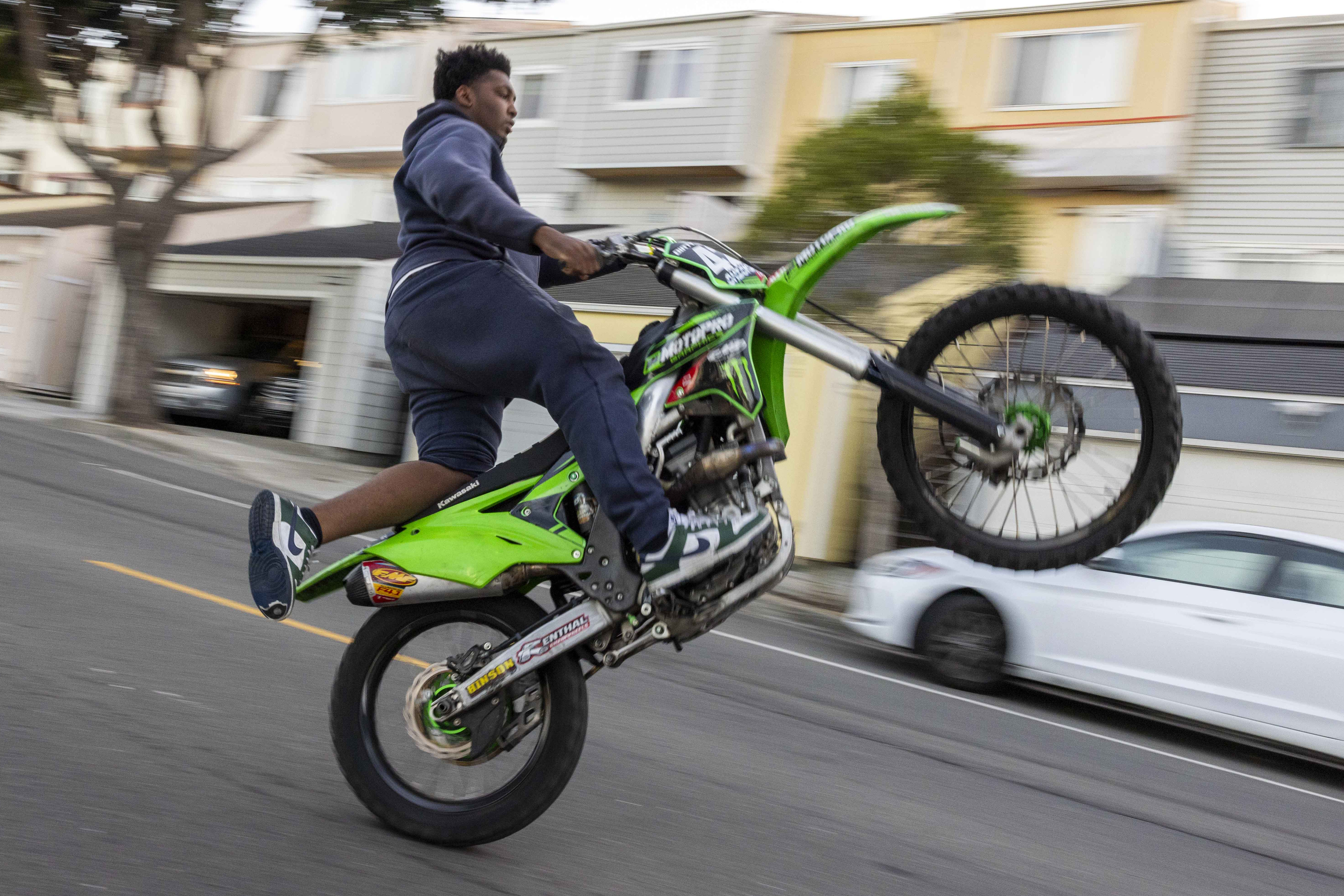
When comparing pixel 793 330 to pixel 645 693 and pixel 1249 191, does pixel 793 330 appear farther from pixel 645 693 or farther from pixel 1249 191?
pixel 1249 191

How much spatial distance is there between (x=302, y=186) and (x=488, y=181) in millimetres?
29023

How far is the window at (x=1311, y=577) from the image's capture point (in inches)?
304

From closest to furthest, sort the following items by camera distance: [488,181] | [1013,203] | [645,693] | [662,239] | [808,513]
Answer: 1. [488,181]
2. [662,239]
3. [645,693]
4. [1013,203]
5. [808,513]

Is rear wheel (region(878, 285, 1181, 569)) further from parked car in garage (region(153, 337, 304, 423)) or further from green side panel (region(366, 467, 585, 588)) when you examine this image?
parked car in garage (region(153, 337, 304, 423))

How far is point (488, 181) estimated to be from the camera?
3.54 m

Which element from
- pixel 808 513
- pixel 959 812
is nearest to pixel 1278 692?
pixel 959 812

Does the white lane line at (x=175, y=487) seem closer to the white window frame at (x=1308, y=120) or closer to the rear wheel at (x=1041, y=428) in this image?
the rear wheel at (x=1041, y=428)

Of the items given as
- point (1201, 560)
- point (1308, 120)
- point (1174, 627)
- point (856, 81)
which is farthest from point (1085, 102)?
point (1174, 627)

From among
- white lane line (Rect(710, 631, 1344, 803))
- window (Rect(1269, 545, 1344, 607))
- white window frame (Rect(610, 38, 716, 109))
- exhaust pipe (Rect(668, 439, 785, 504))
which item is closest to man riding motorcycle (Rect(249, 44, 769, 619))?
exhaust pipe (Rect(668, 439, 785, 504))

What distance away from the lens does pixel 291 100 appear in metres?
31.8

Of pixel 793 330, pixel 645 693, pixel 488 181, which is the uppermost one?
pixel 488 181

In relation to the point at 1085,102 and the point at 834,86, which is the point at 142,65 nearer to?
the point at 834,86

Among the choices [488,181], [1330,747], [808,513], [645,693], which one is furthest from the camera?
[808,513]

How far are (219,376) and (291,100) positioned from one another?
13.1 meters
